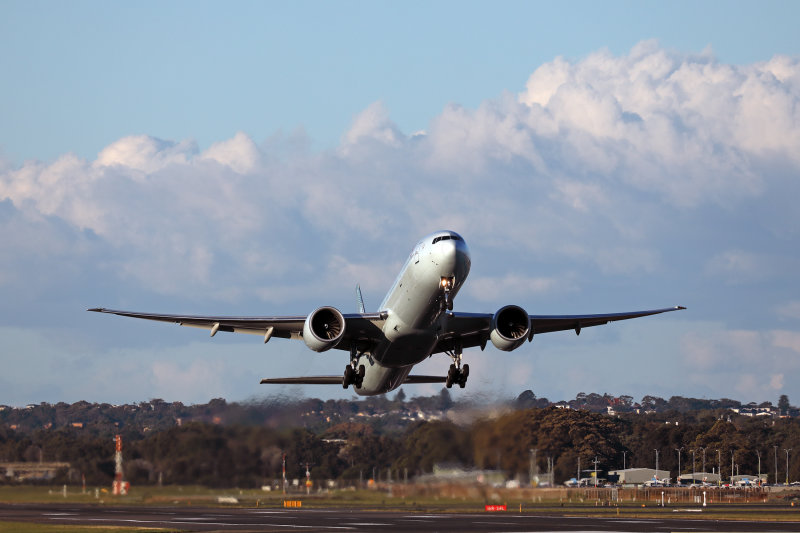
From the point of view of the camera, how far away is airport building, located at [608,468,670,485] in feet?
319

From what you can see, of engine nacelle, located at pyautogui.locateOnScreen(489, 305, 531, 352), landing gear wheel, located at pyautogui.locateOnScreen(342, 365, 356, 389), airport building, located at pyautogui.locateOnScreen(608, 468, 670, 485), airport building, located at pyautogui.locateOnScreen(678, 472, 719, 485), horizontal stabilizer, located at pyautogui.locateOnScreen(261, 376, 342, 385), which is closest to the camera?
engine nacelle, located at pyautogui.locateOnScreen(489, 305, 531, 352)

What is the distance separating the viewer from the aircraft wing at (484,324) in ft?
135

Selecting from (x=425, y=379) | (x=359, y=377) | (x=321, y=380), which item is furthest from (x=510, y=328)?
(x=321, y=380)

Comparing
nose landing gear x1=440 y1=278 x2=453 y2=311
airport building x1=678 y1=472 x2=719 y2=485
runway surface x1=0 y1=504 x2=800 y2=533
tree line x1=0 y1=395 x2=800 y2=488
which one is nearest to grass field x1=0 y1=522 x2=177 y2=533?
runway surface x1=0 y1=504 x2=800 y2=533

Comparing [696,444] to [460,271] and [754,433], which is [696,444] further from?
[460,271]

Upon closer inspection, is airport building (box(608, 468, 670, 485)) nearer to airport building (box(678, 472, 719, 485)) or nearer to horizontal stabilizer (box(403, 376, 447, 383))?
airport building (box(678, 472, 719, 485))

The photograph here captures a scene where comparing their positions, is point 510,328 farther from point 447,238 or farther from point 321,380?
point 321,380

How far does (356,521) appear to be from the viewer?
5459cm

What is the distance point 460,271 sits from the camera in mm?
35719

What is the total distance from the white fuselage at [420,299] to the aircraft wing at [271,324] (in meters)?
0.69

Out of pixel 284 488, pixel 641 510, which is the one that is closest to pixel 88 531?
pixel 284 488

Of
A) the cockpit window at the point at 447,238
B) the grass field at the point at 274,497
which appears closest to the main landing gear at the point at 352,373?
the cockpit window at the point at 447,238

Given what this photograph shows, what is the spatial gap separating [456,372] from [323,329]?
7.02 metres

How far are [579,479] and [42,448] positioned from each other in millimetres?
34225
